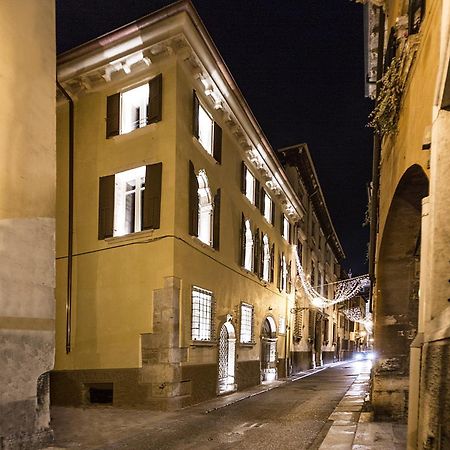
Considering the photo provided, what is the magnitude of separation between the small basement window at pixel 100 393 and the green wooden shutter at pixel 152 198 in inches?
170

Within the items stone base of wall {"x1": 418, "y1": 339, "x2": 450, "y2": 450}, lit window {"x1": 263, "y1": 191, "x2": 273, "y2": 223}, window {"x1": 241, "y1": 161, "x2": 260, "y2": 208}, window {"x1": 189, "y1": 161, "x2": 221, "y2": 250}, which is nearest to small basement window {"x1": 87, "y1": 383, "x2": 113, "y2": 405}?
window {"x1": 189, "y1": 161, "x2": 221, "y2": 250}

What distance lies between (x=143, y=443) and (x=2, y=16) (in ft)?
24.3

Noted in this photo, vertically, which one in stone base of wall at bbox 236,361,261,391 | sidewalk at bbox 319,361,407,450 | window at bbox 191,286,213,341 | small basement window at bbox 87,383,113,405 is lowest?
stone base of wall at bbox 236,361,261,391

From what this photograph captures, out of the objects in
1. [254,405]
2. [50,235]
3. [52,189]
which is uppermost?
[52,189]

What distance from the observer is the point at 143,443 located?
8508 millimetres

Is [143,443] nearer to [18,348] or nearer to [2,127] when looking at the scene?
[18,348]

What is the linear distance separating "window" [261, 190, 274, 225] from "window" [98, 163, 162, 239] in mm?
8490

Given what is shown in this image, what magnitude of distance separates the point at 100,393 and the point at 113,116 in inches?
295

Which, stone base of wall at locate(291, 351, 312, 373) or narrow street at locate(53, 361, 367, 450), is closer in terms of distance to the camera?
narrow street at locate(53, 361, 367, 450)

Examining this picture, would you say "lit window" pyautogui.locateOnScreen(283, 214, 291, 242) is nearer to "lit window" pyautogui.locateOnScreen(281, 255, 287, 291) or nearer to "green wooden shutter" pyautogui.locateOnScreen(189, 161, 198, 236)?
"lit window" pyautogui.locateOnScreen(281, 255, 287, 291)

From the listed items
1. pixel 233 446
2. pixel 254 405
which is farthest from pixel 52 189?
pixel 254 405

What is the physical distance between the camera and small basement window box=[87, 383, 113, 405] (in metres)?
12.7

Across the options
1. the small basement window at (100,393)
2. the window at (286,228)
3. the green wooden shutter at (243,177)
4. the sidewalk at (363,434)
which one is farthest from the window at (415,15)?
the window at (286,228)

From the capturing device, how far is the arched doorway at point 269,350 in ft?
67.8
